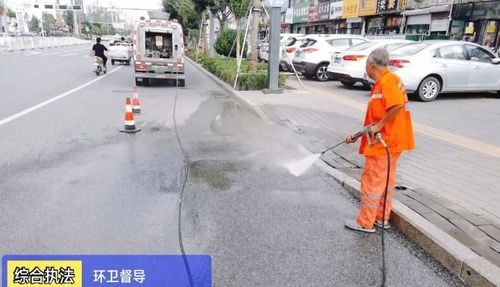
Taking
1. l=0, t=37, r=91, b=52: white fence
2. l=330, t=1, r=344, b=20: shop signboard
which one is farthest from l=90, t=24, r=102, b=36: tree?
l=330, t=1, r=344, b=20: shop signboard

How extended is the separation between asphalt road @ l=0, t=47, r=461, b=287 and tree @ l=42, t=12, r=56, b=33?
114061 millimetres

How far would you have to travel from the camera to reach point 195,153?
20.4ft

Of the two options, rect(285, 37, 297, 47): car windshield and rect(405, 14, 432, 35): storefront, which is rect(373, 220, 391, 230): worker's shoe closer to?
rect(285, 37, 297, 47): car windshield

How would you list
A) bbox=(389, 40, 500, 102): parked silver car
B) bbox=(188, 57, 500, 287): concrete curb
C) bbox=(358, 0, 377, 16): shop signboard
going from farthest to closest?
bbox=(358, 0, 377, 16): shop signboard
bbox=(389, 40, 500, 102): parked silver car
bbox=(188, 57, 500, 287): concrete curb

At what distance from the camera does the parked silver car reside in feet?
34.3

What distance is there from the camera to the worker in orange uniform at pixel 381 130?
339cm

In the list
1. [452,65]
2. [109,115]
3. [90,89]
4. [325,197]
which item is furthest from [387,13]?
[325,197]

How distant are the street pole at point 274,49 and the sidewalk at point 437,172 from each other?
2.53 meters

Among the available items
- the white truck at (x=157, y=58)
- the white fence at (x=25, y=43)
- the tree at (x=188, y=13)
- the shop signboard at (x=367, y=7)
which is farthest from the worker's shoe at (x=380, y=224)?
the white fence at (x=25, y=43)

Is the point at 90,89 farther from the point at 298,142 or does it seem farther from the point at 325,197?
the point at 325,197

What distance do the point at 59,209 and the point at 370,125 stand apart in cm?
311

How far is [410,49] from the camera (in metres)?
11.1

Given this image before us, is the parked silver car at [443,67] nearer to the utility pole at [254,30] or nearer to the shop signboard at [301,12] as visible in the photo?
the utility pole at [254,30]

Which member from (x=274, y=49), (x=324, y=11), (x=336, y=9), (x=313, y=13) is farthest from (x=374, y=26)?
(x=274, y=49)
